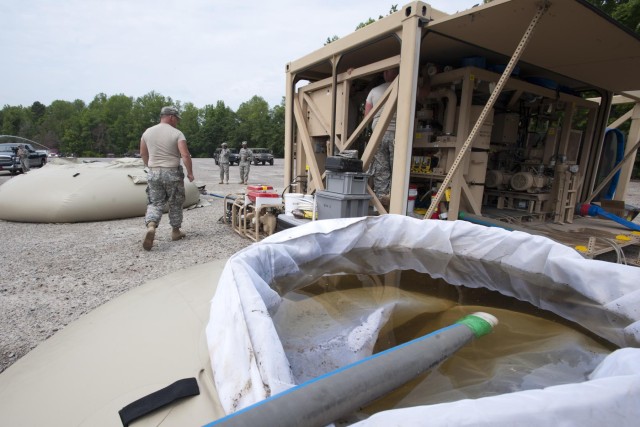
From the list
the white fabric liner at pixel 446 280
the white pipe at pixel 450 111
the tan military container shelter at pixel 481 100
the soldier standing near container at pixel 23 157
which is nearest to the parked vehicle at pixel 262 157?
the soldier standing near container at pixel 23 157

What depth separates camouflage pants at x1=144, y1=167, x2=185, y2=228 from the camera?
13.4 feet

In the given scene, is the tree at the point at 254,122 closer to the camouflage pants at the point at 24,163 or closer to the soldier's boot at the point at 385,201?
the camouflage pants at the point at 24,163

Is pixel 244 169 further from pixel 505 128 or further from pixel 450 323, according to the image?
pixel 450 323

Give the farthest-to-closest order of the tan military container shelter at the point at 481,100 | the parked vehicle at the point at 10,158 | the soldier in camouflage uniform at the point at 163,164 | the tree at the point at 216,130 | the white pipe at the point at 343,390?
the tree at the point at 216,130
the parked vehicle at the point at 10,158
the soldier in camouflage uniform at the point at 163,164
the tan military container shelter at the point at 481,100
the white pipe at the point at 343,390

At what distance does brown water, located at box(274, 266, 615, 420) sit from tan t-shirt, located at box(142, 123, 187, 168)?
3.11 metres

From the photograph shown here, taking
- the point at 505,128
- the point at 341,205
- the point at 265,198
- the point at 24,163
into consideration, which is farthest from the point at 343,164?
the point at 24,163

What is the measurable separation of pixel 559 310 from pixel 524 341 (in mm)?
377

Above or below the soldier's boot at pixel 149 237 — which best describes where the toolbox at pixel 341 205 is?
above

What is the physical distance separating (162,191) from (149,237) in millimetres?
643

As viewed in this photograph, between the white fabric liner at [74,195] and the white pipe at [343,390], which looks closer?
the white pipe at [343,390]

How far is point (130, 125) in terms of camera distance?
5153 cm

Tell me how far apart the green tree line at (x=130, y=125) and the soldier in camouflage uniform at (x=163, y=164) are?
135 ft

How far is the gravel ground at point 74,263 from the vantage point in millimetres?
2332

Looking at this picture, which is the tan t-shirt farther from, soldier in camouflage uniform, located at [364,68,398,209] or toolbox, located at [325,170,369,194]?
soldier in camouflage uniform, located at [364,68,398,209]
